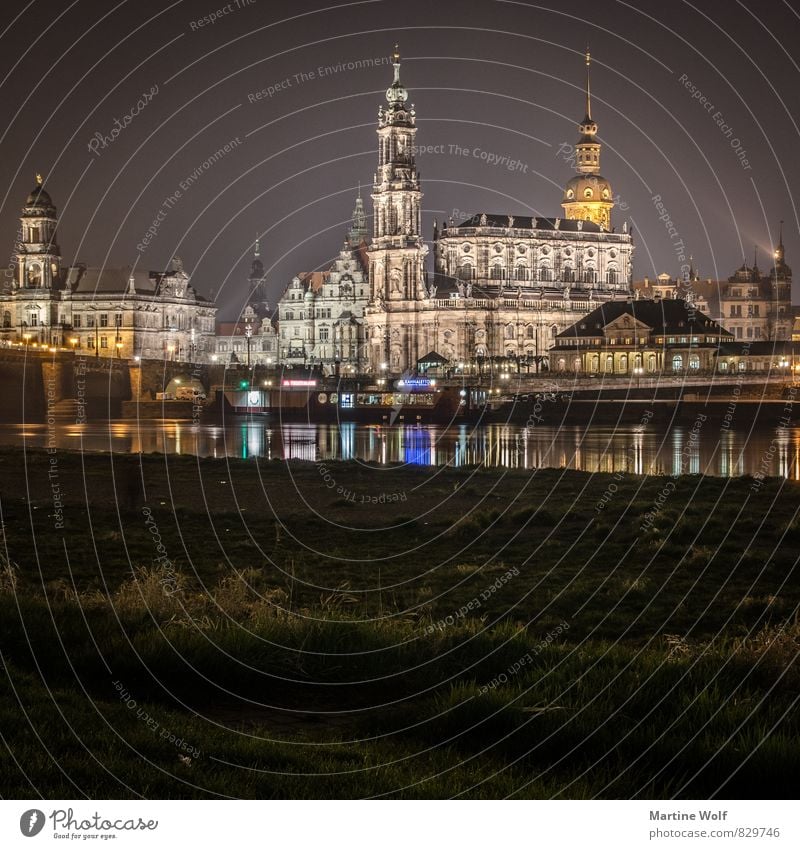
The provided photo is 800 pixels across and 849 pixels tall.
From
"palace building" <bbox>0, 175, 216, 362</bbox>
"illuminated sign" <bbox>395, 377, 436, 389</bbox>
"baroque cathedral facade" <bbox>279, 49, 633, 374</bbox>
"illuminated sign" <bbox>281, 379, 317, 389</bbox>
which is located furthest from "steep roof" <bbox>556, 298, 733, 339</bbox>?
"palace building" <bbox>0, 175, 216, 362</bbox>

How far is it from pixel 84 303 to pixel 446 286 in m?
51.5

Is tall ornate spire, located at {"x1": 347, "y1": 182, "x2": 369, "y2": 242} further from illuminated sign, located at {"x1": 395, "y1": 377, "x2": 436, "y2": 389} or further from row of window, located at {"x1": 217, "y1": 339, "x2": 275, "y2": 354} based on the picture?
illuminated sign, located at {"x1": 395, "y1": 377, "x2": 436, "y2": 389}

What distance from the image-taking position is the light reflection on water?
166 feet

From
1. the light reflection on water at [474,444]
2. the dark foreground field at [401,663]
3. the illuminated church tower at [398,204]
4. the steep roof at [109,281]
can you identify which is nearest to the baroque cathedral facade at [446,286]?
the illuminated church tower at [398,204]

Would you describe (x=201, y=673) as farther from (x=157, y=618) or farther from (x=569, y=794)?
(x=569, y=794)

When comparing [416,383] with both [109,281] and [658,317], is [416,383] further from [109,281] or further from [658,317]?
[109,281]

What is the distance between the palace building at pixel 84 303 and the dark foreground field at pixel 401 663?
14171cm

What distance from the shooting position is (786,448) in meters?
60.2

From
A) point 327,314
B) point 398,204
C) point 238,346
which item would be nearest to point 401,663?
point 398,204

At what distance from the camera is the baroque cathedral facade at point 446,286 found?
149 meters

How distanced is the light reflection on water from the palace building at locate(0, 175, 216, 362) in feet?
243

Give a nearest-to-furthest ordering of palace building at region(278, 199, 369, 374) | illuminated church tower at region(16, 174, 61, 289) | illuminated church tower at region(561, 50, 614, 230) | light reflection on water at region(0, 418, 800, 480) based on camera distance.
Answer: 1. light reflection on water at region(0, 418, 800, 480)
2. illuminated church tower at region(16, 174, 61, 289)
3. palace building at region(278, 199, 369, 374)
4. illuminated church tower at region(561, 50, 614, 230)

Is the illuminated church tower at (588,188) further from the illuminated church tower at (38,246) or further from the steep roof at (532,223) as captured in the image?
the illuminated church tower at (38,246)
